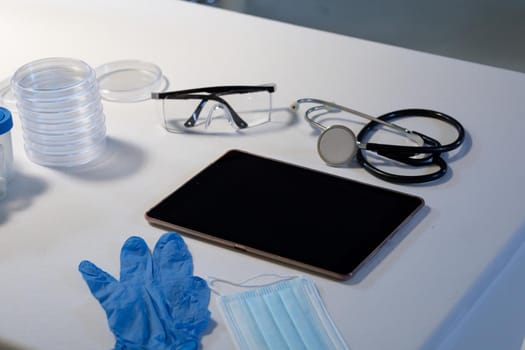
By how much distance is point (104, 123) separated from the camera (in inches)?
47.9

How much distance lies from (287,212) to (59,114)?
36 centimetres

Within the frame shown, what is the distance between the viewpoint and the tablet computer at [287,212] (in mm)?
993

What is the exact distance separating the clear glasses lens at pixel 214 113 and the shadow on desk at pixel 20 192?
0.23 meters

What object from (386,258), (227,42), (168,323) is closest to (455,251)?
(386,258)

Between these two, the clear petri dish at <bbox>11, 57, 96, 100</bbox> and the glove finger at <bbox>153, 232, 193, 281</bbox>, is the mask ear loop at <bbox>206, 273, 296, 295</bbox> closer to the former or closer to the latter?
the glove finger at <bbox>153, 232, 193, 281</bbox>

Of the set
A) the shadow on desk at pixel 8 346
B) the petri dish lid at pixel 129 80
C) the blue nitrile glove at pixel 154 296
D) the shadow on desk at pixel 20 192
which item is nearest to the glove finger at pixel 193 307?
the blue nitrile glove at pixel 154 296

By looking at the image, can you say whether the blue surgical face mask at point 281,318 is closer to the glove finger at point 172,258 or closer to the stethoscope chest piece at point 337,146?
the glove finger at point 172,258

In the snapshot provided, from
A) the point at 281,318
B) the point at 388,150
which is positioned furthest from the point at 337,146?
the point at 281,318

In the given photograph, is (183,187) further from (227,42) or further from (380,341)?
(227,42)

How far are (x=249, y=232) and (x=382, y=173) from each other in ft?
0.75

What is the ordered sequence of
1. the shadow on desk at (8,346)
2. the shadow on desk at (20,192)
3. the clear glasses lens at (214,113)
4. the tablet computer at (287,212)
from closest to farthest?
the shadow on desk at (8,346) < the tablet computer at (287,212) < the shadow on desk at (20,192) < the clear glasses lens at (214,113)

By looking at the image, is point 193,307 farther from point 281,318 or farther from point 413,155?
point 413,155

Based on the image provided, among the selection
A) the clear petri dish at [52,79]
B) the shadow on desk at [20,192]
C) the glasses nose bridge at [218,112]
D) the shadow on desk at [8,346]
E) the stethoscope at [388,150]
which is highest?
the stethoscope at [388,150]

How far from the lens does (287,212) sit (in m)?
1.06
